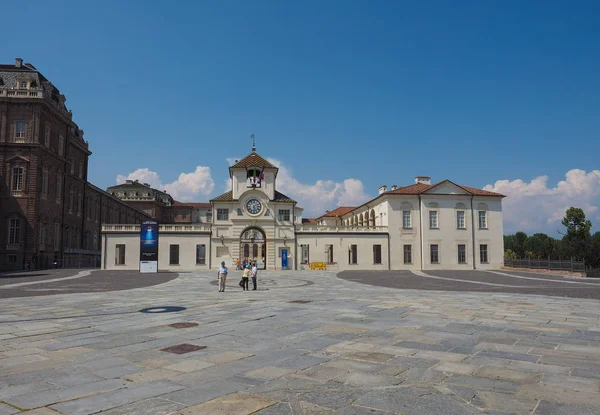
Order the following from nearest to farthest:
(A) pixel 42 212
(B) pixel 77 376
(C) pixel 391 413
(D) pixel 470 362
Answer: (C) pixel 391 413 → (B) pixel 77 376 → (D) pixel 470 362 → (A) pixel 42 212

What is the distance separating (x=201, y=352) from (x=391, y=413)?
421cm

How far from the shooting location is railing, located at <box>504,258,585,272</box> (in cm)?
3723

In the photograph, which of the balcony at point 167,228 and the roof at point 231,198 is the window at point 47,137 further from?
the roof at point 231,198

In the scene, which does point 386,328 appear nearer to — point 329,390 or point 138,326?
point 329,390

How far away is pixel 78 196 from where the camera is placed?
5853 centimetres

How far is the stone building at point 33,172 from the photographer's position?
44688 mm

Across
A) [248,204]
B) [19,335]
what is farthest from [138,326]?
[248,204]

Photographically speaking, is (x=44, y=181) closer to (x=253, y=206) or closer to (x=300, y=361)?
(x=253, y=206)

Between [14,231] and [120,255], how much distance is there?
35.0 feet

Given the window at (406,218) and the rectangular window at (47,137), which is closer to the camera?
the rectangular window at (47,137)

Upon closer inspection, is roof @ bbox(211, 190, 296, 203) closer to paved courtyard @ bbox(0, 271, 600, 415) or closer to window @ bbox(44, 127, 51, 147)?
window @ bbox(44, 127, 51, 147)

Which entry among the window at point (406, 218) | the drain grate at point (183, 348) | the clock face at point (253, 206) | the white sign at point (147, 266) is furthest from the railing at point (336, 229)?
the drain grate at point (183, 348)

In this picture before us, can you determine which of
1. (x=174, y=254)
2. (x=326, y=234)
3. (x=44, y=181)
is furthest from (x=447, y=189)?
(x=44, y=181)

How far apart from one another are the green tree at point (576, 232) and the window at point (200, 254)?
4497 cm
